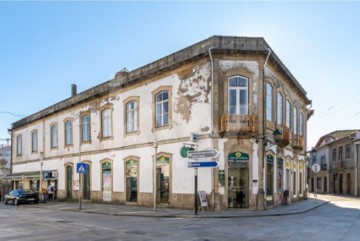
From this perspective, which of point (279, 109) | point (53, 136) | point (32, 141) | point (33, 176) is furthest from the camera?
point (32, 141)

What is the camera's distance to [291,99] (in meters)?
27.4

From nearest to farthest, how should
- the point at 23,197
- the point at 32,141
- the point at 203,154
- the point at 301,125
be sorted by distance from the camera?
the point at 203,154 < the point at 23,197 < the point at 301,125 < the point at 32,141

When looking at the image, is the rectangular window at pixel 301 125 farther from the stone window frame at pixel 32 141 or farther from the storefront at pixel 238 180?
the stone window frame at pixel 32 141

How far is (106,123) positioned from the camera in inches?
1084

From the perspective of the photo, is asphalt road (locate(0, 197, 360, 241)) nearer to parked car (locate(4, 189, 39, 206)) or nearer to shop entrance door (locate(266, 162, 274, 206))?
shop entrance door (locate(266, 162, 274, 206))

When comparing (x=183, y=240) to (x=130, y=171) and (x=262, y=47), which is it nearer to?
(x=262, y=47)

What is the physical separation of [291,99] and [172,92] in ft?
34.6

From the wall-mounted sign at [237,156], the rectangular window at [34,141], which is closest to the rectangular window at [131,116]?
the wall-mounted sign at [237,156]

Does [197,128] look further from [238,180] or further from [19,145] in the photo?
[19,145]

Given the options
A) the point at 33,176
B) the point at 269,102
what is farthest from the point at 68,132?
the point at 269,102

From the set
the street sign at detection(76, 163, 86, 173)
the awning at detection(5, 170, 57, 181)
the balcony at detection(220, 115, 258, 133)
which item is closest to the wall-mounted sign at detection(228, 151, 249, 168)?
the balcony at detection(220, 115, 258, 133)

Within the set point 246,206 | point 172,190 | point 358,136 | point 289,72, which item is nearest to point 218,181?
Answer: point 246,206

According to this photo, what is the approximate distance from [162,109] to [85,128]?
10.1 meters

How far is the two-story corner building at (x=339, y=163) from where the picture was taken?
43.4 meters
